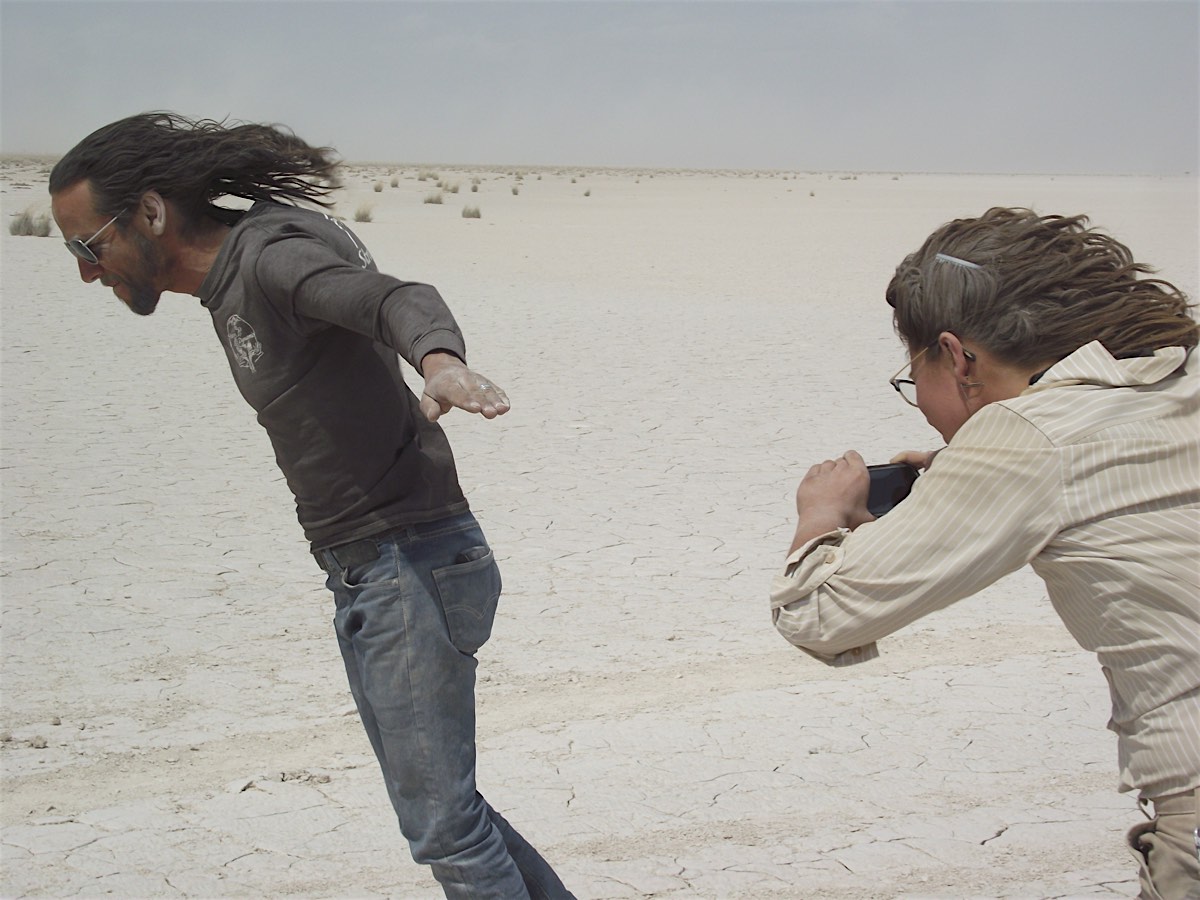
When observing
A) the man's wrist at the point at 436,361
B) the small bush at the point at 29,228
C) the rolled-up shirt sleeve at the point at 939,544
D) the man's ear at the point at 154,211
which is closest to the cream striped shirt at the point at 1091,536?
the rolled-up shirt sleeve at the point at 939,544

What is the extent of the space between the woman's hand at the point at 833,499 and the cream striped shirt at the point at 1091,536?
0.35 feet

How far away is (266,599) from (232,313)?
11.6 ft

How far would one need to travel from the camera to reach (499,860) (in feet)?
7.99

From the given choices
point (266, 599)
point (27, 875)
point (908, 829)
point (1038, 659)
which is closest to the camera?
point (27, 875)

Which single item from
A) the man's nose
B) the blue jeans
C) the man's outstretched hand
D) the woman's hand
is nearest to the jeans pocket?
the blue jeans

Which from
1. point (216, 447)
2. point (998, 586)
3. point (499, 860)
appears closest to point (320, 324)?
point (499, 860)

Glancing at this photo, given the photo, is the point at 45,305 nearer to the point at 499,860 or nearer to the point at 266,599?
the point at 266,599

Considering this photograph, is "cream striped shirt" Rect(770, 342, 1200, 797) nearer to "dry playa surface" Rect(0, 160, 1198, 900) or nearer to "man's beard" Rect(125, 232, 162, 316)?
"man's beard" Rect(125, 232, 162, 316)

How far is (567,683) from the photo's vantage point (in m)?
4.68

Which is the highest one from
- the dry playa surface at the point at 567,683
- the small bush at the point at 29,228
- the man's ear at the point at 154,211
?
the man's ear at the point at 154,211

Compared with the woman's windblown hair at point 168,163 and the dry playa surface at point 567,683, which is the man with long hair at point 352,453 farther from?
the dry playa surface at point 567,683

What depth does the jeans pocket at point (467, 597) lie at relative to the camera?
2410mm

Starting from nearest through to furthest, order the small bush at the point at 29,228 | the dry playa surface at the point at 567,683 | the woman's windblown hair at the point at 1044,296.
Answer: the woman's windblown hair at the point at 1044,296 → the dry playa surface at the point at 567,683 → the small bush at the point at 29,228

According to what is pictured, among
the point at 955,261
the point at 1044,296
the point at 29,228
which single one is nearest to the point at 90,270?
the point at 955,261
